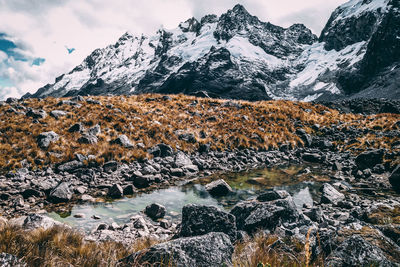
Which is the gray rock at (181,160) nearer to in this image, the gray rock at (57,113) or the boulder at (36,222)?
the boulder at (36,222)

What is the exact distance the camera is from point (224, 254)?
12.0ft

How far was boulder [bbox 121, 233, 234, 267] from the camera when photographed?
333cm

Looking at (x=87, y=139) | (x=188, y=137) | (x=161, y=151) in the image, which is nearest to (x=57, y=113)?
(x=87, y=139)

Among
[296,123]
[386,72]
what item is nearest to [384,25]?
[386,72]

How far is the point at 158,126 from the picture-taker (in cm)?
1633

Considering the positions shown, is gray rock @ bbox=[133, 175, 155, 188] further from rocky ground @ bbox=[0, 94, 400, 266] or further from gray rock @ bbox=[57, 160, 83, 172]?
gray rock @ bbox=[57, 160, 83, 172]

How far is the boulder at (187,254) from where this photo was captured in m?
3.33

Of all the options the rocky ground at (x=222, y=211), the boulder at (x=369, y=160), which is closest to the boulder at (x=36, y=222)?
the rocky ground at (x=222, y=211)

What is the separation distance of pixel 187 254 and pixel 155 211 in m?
4.20

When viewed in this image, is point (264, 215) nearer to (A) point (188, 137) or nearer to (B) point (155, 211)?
(B) point (155, 211)

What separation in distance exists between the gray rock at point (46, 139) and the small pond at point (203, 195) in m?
5.24

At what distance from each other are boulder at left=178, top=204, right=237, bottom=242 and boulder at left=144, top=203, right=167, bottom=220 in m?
2.02

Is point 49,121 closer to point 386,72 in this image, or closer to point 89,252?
point 89,252

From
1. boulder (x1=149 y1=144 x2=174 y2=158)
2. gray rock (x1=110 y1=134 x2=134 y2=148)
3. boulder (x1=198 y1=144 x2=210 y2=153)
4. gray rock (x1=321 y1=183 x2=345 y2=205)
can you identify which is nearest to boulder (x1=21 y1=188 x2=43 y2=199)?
gray rock (x1=110 y1=134 x2=134 y2=148)
